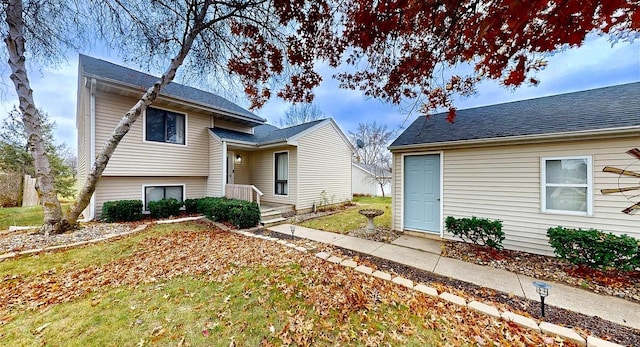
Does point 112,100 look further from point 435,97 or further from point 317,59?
point 435,97

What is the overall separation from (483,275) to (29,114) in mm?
10327

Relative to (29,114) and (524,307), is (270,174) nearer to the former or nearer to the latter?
(29,114)

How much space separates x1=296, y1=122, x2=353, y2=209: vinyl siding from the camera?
392 inches

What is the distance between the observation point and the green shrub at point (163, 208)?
7641 millimetres

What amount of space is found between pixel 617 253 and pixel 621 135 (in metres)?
2.12

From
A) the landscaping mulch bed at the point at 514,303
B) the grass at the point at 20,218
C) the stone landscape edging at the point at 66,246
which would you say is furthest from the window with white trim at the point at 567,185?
the grass at the point at 20,218

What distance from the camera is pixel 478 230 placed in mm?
5035

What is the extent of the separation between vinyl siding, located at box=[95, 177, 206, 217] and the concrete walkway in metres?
6.06

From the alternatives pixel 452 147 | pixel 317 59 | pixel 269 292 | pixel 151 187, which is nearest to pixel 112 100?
pixel 151 187

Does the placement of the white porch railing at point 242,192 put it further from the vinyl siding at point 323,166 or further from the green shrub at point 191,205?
the vinyl siding at point 323,166

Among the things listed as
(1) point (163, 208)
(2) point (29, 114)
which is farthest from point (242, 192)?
(2) point (29, 114)

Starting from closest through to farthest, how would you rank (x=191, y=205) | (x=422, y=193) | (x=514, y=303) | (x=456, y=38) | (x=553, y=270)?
(x=514, y=303) < (x=553, y=270) < (x=456, y=38) < (x=422, y=193) < (x=191, y=205)

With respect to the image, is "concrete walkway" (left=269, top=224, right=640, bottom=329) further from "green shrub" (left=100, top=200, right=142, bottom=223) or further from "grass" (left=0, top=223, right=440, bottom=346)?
"green shrub" (left=100, top=200, right=142, bottom=223)

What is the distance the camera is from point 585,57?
5.12m
